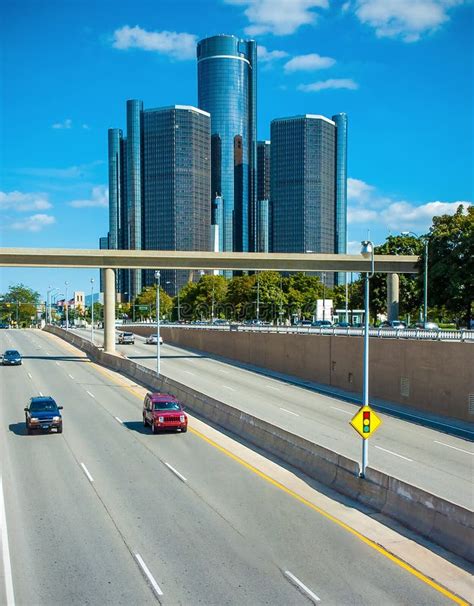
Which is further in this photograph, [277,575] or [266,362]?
[266,362]

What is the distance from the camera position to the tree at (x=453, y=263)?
189ft

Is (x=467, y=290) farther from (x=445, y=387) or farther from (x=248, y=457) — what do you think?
(x=248, y=457)

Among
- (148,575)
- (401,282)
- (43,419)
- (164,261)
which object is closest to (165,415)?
(43,419)

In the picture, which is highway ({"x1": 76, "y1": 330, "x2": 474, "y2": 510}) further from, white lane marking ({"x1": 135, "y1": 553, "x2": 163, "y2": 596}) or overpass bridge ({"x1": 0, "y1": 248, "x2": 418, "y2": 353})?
overpass bridge ({"x1": 0, "y1": 248, "x2": 418, "y2": 353})

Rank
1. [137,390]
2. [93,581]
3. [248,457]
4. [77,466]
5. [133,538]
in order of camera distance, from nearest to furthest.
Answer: [93,581], [133,538], [77,466], [248,457], [137,390]

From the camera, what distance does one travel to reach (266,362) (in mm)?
61125

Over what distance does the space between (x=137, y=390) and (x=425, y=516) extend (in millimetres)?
31725

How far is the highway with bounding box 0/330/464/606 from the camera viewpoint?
40.3ft

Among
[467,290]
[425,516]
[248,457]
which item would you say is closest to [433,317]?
A: [467,290]

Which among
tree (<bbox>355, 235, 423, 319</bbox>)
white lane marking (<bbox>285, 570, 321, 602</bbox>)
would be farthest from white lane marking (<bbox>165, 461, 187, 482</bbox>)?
tree (<bbox>355, 235, 423, 319</bbox>)

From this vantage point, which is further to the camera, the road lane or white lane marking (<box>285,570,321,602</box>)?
the road lane

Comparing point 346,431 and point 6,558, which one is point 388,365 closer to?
point 346,431

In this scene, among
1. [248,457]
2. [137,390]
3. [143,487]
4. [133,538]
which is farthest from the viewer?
[137,390]

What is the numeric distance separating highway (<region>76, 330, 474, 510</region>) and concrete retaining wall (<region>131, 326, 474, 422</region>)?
109 inches
